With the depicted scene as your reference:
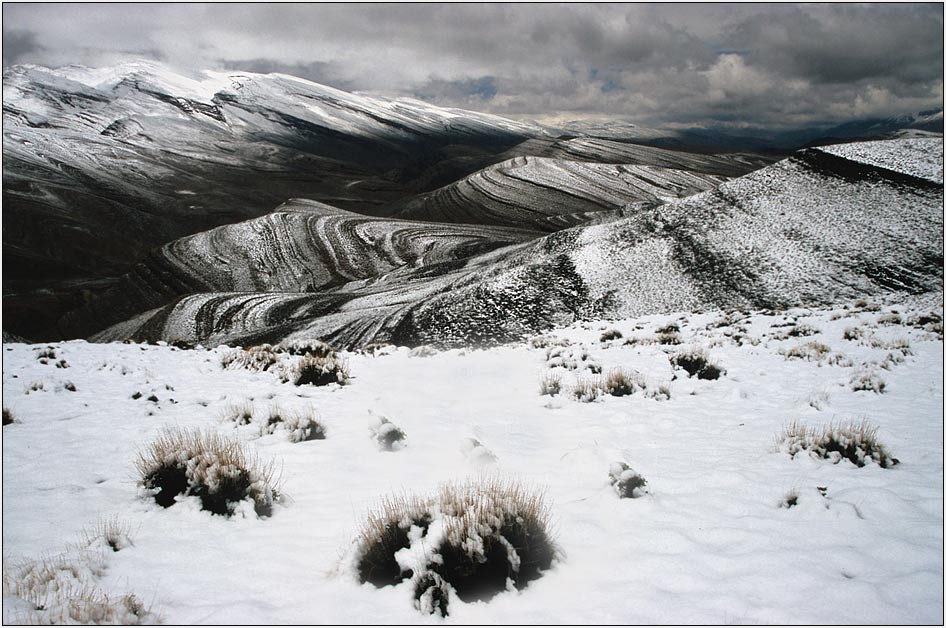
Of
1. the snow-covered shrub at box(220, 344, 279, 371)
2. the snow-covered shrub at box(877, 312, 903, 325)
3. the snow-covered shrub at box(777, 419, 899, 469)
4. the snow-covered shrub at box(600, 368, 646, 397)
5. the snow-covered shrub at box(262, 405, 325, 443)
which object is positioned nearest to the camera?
the snow-covered shrub at box(777, 419, 899, 469)

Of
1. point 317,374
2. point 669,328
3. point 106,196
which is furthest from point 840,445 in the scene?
point 106,196

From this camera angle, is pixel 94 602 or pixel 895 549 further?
pixel 895 549

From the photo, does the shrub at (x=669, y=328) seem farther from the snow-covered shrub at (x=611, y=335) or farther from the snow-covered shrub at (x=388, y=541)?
the snow-covered shrub at (x=388, y=541)

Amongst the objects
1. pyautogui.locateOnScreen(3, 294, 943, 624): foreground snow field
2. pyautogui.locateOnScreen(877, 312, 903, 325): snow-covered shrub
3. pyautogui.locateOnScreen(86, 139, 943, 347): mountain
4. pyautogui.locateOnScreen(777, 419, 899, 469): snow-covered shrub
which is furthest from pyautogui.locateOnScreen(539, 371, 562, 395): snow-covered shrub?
pyautogui.locateOnScreen(86, 139, 943, 347): mountain

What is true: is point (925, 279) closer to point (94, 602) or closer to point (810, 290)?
point (810, 290)

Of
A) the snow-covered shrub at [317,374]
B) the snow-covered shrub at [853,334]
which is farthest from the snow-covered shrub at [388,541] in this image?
the snow-covered shrub at [853,334]

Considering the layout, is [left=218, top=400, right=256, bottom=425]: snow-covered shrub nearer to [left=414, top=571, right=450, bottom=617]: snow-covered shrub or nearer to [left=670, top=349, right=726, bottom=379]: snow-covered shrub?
[left=414, top=571, right=450, bottom=617]: snow-covered shrub

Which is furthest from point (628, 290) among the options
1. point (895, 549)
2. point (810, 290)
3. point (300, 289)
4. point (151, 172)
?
point (151, 172)
